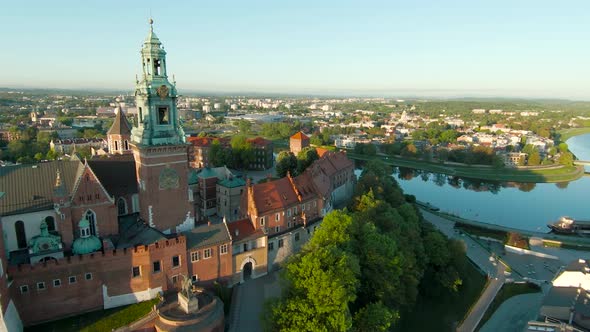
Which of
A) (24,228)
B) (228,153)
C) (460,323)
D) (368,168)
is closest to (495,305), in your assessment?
(460,323)

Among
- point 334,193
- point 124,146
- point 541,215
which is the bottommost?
point 541,215

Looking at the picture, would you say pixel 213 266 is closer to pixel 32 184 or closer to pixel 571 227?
pixel 32 184

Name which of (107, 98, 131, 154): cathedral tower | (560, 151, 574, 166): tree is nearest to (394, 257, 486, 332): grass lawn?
(107, 98, 131, 154): cathedral tower

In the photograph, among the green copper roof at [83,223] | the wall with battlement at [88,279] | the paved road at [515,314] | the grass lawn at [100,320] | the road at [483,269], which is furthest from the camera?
the road at [483,269]

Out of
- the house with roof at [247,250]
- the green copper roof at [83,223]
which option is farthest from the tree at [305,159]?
the green copper roof at [83,223]

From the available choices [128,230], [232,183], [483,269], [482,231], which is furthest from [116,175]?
[482,231]

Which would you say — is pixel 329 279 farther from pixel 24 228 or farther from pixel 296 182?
pixel 24 228

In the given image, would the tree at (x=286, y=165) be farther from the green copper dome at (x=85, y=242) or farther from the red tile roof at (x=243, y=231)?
the green copper dome at (x=85, y=242)
